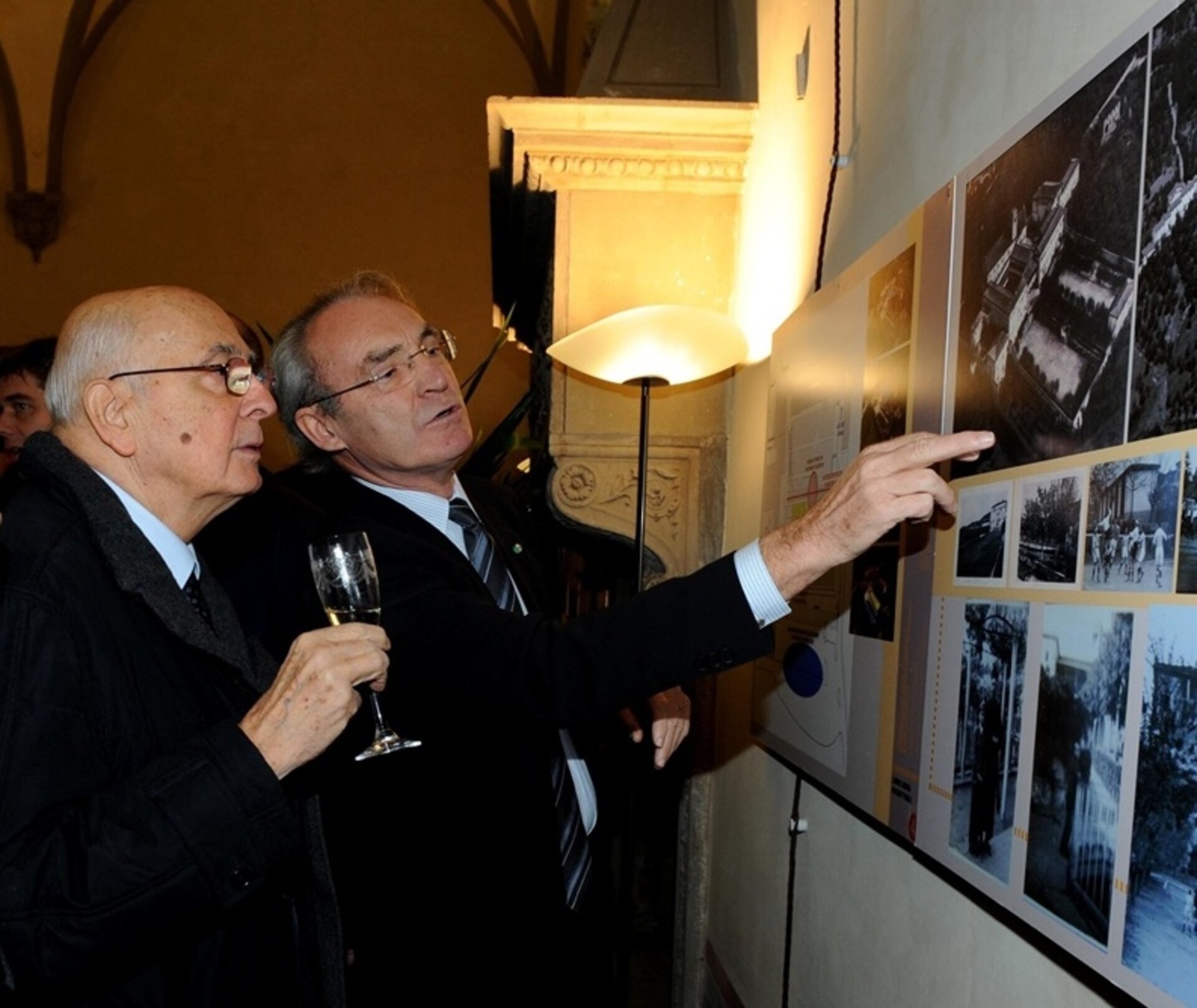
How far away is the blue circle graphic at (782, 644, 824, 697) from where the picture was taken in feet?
7.23

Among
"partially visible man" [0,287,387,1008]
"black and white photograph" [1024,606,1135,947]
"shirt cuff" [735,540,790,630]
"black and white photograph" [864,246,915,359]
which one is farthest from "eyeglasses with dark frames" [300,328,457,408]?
"black and white photograph" [1024,606,1135,947]

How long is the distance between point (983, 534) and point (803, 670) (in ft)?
3.01

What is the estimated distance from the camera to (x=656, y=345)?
309 centimetres

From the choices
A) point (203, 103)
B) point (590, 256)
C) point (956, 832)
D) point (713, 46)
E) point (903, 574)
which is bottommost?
point (956, 832)

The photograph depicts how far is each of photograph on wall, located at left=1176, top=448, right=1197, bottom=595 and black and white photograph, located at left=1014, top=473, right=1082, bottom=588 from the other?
185mm

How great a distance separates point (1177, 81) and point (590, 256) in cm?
246

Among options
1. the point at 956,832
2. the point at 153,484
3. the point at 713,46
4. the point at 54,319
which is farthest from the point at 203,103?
the point at 956,832

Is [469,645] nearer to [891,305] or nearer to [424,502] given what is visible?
[424,502]

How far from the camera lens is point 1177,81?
1037 millimetres

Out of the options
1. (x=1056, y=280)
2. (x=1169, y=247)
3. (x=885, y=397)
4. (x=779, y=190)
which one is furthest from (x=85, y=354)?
(x=779, y=190)

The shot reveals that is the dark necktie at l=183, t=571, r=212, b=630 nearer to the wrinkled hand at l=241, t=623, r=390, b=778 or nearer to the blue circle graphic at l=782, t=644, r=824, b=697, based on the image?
the wrinkled hand at l=241, t=623, r=390, b=778

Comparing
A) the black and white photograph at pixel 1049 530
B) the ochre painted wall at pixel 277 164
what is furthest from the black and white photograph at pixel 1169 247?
the ochre painted wall at pixel 277 164

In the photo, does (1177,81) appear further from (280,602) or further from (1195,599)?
(280,602)

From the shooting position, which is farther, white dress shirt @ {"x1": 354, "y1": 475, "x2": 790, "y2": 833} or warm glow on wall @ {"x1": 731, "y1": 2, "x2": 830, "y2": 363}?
warm glow on wall @ {"x1": 731, "y1": 2, "x2": 830, "y2": 363}
